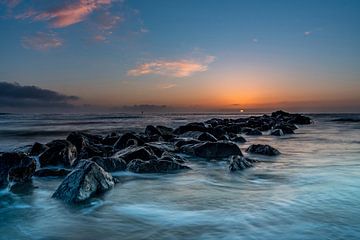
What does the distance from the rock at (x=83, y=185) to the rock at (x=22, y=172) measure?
52.8 inches

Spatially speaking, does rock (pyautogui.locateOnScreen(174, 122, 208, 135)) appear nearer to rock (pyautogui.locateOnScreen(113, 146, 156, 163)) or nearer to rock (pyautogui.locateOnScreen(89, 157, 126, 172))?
rock (pyautogui.locateOnScreen(113, 146, 156, 163))

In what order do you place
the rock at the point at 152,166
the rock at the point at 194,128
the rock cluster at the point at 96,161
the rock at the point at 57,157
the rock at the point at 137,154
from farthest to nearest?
the rock at the point at 194,128 → the rock at the point at 57,157 → the rock at the point at 137,154 → the rock at the point at 152,166 → the rock cluster at the point at 96,161

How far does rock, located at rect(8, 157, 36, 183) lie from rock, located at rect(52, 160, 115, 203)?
1340mm

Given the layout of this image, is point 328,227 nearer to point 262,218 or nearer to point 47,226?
point 262,218

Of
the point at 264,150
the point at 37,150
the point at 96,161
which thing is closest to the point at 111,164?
the point at 96,161

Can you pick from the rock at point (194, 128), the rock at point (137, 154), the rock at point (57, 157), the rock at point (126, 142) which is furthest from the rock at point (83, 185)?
the rock at point (194, 128)

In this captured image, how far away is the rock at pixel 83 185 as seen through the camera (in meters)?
4.68

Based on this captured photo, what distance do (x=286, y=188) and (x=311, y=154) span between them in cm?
500

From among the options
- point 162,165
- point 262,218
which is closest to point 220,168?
point 162,165

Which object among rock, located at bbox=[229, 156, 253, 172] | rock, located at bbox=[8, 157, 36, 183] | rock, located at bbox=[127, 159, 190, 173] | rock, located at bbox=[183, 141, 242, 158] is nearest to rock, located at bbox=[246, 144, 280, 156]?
rock, located at bbox=[183, 141, 242, 158]

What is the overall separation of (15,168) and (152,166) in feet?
8.54

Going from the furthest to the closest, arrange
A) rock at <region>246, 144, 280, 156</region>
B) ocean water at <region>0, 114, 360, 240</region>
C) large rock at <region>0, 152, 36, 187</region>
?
rock at <region>246, 144, 280, 156</region> < large rock at <region>0, 152, 36, 187</region> < ocean water at <region>0, 114, 360, 240</region>

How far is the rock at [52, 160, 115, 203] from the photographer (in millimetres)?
4684

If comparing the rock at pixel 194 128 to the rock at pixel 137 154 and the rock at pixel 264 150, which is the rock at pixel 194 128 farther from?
the rock at pixel 137 154
